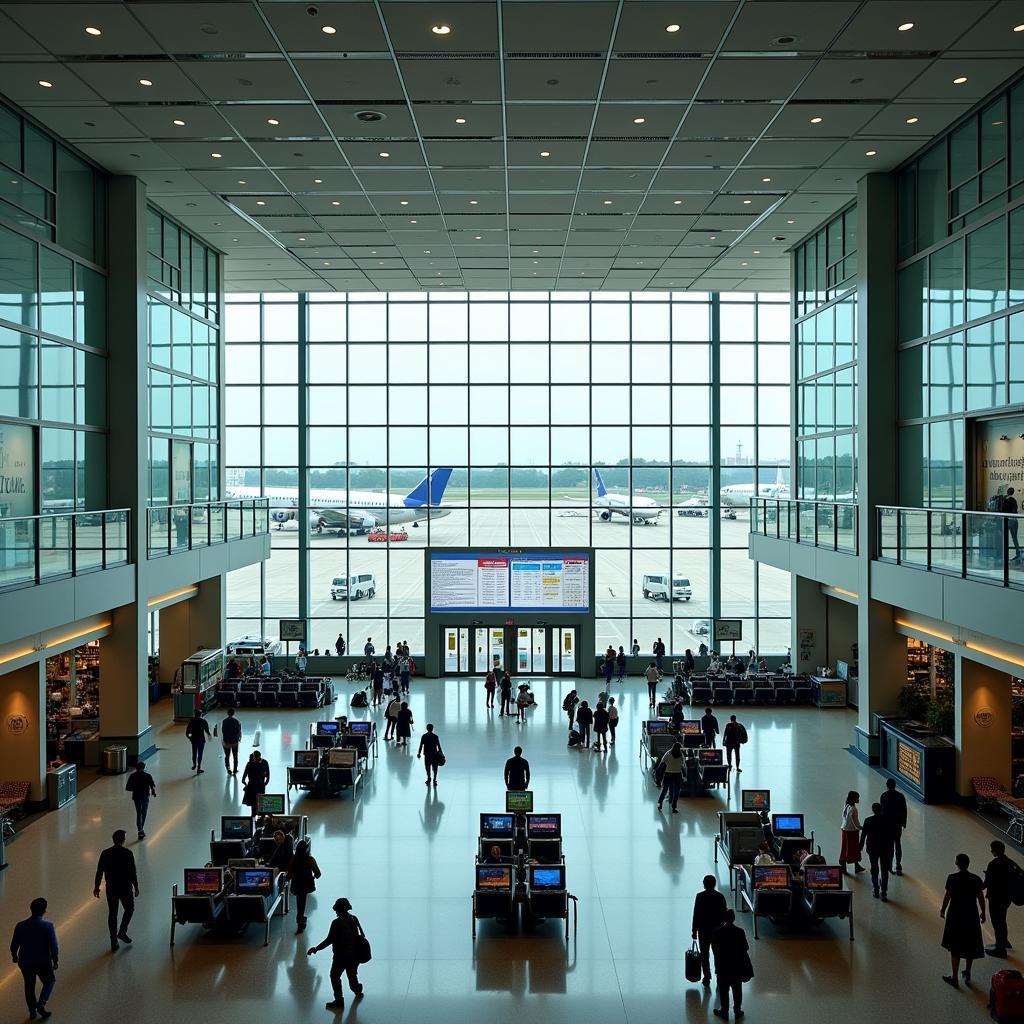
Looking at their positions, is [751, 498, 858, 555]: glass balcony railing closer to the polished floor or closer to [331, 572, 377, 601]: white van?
the polished floor

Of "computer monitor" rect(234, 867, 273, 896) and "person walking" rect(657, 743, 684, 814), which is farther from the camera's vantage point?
"person walking" rect(657, 743, 684, 814)

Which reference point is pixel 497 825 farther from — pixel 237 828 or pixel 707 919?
pixel 707 919

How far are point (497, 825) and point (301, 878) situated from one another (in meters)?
2.95

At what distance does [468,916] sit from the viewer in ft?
35.9

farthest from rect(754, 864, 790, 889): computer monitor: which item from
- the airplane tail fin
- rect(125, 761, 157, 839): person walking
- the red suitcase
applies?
the airplane tail fin

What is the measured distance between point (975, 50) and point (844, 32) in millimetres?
2102

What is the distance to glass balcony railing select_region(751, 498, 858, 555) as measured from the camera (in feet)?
62.9

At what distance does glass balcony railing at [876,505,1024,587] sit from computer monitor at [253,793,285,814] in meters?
10.4

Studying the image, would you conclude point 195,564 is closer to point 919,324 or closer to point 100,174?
point 100,174

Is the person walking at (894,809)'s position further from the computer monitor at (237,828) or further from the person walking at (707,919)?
the computer monitor at (237,828)

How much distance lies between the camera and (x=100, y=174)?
17.3 m

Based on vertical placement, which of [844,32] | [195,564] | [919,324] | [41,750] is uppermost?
[844,32]

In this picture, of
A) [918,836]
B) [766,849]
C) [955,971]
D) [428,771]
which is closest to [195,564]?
[428,771]

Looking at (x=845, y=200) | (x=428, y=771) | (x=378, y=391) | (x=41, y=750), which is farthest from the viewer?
(x=378, y=391)
